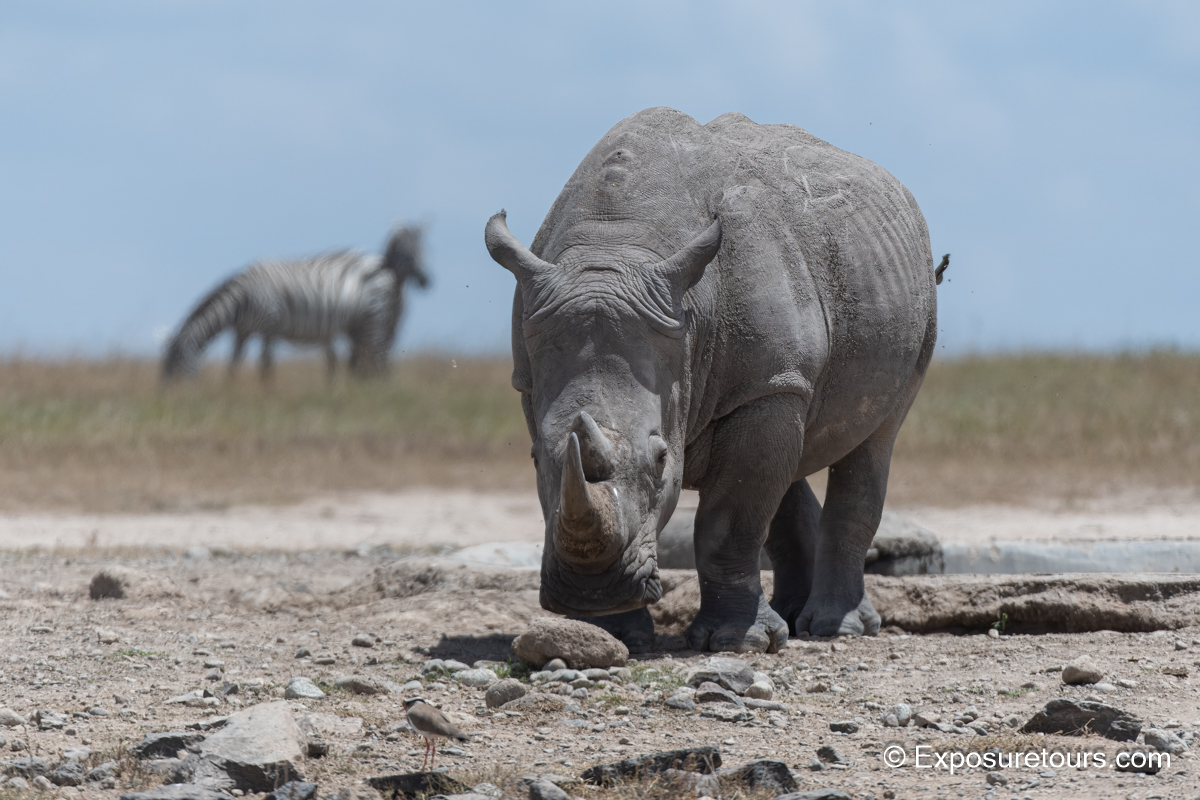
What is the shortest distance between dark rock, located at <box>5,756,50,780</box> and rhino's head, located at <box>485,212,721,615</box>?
165cm

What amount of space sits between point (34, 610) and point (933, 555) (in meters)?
4.52

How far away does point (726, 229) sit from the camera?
17.5ft

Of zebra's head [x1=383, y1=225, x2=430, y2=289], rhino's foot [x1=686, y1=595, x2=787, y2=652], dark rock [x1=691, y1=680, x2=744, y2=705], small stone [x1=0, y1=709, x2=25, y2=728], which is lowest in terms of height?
small stone [x1=0, y1=709, x2=25, y2=728]

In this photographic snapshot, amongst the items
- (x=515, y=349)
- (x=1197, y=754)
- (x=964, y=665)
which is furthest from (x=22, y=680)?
(x=1197, y=754)

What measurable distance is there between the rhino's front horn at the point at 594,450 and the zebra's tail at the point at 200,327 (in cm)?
1394

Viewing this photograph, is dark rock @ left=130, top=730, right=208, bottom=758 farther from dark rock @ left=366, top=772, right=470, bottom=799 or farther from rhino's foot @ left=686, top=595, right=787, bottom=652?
rhino's foot @ left=686, top=595, right=787, bottom=652

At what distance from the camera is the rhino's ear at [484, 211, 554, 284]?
501 cm

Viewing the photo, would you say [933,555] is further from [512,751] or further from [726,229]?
[512,751]

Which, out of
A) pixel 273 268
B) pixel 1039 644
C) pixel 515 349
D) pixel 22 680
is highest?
pixel 273 268

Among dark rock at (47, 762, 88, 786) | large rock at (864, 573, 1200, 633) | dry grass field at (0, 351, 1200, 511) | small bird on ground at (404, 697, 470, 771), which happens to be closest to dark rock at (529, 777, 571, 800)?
small bird on ground at (404, 697, 470, 771)

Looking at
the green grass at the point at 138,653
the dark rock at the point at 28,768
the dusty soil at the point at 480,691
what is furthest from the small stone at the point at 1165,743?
the green grass at the point at 138,653

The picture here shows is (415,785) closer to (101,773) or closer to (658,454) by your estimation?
(101,773)

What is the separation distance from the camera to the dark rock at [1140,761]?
146 inches

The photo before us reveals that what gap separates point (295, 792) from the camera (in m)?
3.35
